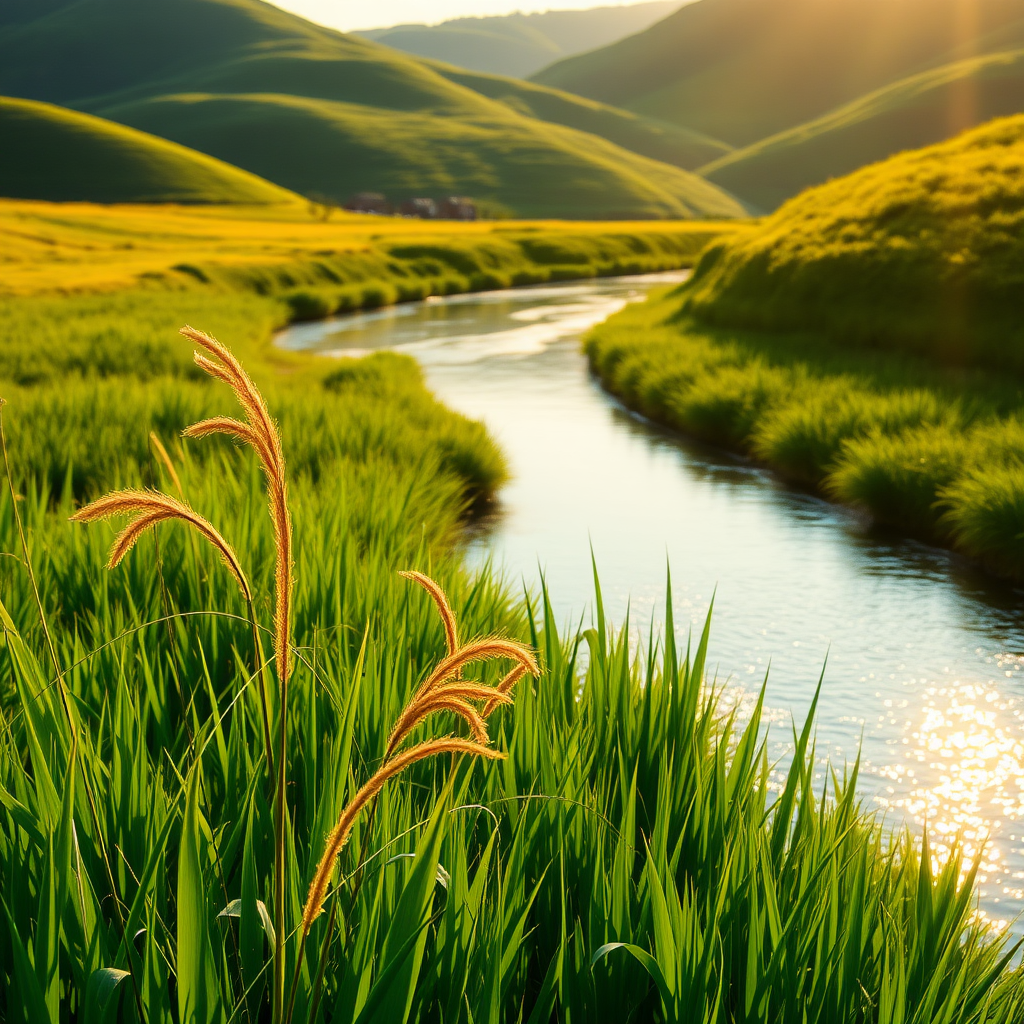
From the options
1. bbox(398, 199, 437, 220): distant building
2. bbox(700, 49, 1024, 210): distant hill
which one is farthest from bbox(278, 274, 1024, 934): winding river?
bbox(700, 49, 1024, 210): distant hill

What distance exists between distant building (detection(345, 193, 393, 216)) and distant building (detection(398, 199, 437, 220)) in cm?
169

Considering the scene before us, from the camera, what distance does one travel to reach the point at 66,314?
20766 mm

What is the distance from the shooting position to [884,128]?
590ft

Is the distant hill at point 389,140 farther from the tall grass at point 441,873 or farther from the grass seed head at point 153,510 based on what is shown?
the grass seed head at point 153,510

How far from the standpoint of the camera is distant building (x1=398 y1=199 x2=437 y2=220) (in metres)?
106

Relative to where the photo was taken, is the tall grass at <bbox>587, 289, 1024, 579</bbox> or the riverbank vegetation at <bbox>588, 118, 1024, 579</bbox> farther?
the riverbank vegetation at <bbox>588, 118, 1024, 579</bbox>

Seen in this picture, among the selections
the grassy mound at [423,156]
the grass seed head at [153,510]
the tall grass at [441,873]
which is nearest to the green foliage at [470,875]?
the tall grass at [441,873]

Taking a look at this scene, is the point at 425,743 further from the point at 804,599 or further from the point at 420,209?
the point at 420,209

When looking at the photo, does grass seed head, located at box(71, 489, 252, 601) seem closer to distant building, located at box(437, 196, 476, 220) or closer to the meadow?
the meadow

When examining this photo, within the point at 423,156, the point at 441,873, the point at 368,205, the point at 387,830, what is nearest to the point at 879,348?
the point at 387,830

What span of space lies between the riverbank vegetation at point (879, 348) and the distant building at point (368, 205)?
90713mm

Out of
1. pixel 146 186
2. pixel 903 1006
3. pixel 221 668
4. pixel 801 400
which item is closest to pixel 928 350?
pixel 801 400

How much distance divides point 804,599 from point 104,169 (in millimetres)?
102671

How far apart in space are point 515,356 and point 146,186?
8297 centimetres
